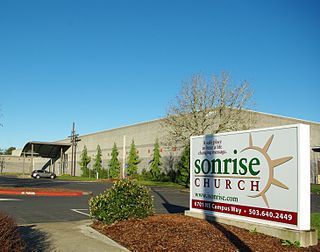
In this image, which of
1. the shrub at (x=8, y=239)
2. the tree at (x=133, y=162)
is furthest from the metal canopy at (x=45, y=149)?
the shrub at (x=8, y=239)

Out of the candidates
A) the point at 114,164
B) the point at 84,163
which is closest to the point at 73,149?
the point at 84,163

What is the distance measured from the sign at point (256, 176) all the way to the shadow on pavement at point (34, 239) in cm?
401

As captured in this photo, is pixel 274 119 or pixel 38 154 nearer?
pixel 274 119

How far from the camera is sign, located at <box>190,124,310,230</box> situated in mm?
7488

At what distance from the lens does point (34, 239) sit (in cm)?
780

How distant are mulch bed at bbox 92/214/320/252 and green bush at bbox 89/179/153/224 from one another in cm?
18

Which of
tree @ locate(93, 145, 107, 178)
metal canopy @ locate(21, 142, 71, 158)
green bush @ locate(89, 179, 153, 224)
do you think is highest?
metal canopy @ locate(21, 142, 71, 158)

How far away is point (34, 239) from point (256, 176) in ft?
16.0

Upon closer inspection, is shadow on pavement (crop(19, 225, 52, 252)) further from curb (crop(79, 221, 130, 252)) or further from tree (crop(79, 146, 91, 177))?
tree (crop(79, 146, 91, 177))

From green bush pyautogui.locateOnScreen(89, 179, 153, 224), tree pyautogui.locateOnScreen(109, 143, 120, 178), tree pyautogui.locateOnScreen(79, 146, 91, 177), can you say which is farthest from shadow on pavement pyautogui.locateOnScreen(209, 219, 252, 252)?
tree pyautogui.locateOnScreen(79, 146, 91, 177)

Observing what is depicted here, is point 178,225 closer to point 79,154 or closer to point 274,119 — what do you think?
point 274,119

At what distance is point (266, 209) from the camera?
8070 mm

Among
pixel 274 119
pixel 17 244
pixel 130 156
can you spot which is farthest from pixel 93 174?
pixel 17 244

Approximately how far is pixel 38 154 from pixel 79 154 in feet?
43.4
